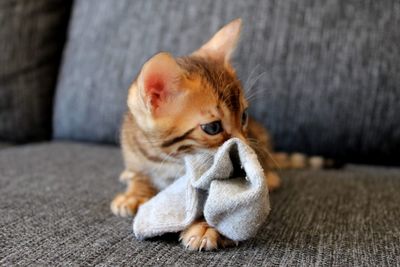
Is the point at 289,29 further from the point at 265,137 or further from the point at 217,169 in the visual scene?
the point at 217,169

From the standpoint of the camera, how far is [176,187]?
0.87 meters

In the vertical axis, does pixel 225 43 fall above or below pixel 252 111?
above

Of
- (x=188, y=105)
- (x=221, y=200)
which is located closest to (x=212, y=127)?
(x=188, y=105)

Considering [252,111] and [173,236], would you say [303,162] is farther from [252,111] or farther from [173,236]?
[173,236]

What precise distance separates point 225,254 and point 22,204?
429 mm

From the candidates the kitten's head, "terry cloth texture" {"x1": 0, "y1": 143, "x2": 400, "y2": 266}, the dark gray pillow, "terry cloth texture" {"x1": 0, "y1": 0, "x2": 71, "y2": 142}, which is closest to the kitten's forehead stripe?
the kitten's head

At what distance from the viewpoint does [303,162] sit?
54.2 inches

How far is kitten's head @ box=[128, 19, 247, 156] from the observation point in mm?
909

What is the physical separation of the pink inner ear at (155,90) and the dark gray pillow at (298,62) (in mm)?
475

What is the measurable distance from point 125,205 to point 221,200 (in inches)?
11.2

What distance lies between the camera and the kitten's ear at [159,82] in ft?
2.86

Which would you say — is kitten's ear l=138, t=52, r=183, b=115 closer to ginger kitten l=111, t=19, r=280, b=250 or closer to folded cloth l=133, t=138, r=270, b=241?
ginger kitten l=111, t=19, r=280, b=250

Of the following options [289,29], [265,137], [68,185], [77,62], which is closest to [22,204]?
[68,185]

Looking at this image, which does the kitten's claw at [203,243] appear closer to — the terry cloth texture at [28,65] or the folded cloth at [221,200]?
the folded cloth at [221,200]
